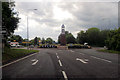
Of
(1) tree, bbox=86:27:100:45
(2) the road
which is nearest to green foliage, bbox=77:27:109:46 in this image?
(1) tree, bbox=86:27:100:45

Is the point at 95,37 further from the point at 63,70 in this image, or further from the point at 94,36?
the point at 63,70

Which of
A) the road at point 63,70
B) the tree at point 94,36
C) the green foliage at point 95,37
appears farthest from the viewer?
the tree at point 94,36

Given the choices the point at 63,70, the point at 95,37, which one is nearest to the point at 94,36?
the point at 95,37

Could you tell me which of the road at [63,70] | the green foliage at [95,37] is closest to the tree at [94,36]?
the green foliage at [95,37]

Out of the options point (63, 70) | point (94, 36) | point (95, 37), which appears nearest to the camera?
point (63, 70)

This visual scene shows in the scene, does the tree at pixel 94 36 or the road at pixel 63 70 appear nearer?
the road at pixel 63 70

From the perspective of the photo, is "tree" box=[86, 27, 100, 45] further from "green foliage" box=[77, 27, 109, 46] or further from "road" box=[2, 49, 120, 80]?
"road" box=[2, 49, 120, 80]

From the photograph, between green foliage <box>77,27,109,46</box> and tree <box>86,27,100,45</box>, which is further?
tree <box>86,27,100,45</box>

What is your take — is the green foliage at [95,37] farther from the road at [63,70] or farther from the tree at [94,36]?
the road at [63,70]

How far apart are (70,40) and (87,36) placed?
93.6 ft

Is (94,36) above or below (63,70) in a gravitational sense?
above

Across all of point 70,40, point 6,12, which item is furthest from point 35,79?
point 70,40

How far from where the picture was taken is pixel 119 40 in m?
24.7

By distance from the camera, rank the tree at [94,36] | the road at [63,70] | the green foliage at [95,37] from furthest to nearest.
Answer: the tree at [94,36] < the green foliage at [95,37] < the road at [63,70]
